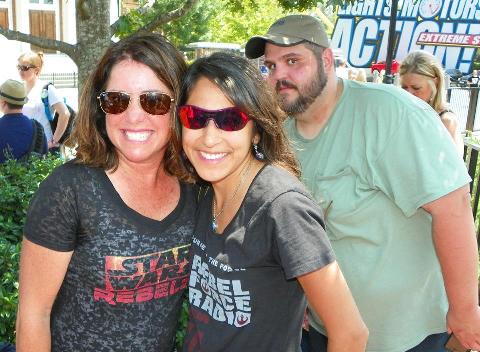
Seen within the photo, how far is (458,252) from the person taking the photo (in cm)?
210

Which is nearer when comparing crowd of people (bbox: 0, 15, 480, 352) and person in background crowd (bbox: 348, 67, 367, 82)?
crowd of people (bbox: 0, 15, 480, 352)

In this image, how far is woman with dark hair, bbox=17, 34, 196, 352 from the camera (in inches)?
69.2

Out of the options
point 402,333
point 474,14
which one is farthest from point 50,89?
point 474,14

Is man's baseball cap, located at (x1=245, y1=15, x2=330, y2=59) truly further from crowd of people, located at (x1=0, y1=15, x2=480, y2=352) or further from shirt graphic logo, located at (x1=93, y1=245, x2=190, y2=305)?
shirt graphic logo, located at (x1=93, y1=245, x2=190, y2=305)

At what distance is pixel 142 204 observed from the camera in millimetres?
1923

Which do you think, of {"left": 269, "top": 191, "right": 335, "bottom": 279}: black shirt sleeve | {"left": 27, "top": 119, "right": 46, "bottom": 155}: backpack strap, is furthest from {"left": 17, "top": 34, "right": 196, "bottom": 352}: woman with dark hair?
{"left": 27, "top": 119, "right": 46, "bottom": 155}: backpack strap

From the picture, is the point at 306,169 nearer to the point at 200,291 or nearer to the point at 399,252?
the point at 399,252

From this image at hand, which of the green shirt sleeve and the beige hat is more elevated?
the green shirt sleeve

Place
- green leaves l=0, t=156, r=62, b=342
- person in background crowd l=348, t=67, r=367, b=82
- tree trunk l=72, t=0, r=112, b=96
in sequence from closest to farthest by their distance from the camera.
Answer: green leaves l=0, t=156, r=62, b=342 < tree trunk l=72, t=0, r=112, b=96 < person in background crowd l=348, t=67, r=367, b=82

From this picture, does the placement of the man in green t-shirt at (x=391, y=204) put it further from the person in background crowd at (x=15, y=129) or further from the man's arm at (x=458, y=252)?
the person in background crowd at (x=15, y=129)

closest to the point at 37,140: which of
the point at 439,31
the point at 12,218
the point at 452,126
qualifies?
the point at 12,218

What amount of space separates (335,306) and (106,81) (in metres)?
1.12

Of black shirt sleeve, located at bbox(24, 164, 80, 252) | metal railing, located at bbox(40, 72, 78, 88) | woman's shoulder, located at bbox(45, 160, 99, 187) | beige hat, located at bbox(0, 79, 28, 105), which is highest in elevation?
woman's shoulder, located at bbox(45, 160, 99, 187)

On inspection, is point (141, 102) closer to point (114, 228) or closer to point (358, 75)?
point (114, 228)
